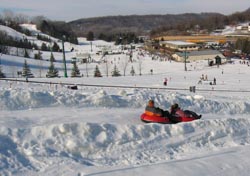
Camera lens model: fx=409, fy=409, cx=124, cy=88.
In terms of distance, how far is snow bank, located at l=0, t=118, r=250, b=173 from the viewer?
9.45m

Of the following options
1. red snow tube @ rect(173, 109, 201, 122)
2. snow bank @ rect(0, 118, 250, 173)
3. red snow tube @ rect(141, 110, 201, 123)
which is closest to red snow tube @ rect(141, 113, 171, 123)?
red snow tube @ rect(141, 110, 201, 123)

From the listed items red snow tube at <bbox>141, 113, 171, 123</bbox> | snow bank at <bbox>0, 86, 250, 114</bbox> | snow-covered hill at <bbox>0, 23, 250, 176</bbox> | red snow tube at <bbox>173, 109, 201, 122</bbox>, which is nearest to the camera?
snow-covered hill at <bbox>0, 23, 250, 176</bbox>

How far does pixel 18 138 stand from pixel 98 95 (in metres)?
6.47

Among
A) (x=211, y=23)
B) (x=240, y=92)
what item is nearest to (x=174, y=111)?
(x=240, y=92)

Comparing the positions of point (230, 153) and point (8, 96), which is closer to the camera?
point (230, 153)

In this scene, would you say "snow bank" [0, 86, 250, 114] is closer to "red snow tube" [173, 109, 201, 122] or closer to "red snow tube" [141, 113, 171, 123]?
"red snow tube" [141, 113, 171, 123]

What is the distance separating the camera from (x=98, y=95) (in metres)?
16.3

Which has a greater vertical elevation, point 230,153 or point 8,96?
point 8,96

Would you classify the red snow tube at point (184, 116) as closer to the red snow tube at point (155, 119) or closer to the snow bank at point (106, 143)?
the red snow tube at point (155, 119)

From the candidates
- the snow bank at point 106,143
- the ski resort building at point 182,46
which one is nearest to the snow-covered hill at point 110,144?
the snow bank at point 106,143

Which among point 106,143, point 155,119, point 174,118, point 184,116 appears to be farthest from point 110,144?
point 184,116

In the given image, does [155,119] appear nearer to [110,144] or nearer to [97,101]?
[110,144]

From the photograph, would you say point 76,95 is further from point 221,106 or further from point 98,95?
point 221,106

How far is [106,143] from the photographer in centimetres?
1048
